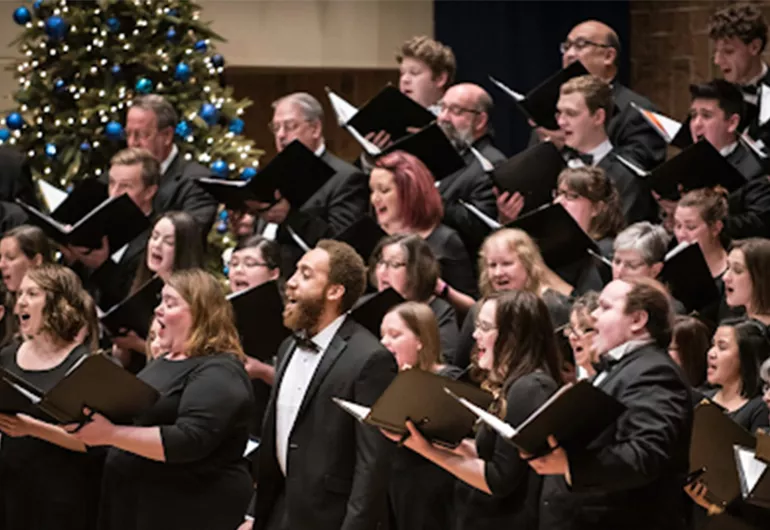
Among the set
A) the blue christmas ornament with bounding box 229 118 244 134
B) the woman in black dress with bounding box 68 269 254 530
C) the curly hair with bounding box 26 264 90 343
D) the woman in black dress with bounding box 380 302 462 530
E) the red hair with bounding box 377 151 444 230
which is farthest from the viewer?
the blue christmas ornament with bounding box 229 118 244 134

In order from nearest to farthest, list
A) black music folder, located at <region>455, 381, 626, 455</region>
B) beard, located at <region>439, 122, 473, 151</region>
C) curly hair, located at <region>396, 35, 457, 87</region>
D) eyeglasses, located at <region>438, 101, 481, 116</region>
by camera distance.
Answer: black music folder, located at <region>455, 381, 626, 455</region> < beard, located at <region>439, 122, 473, 151</region> < eyeglasses, located at <region>438, 101, 481, 116</region> < curly hair, located at <region>396, 35, 457, 87</region>

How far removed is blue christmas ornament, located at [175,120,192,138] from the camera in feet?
26.6

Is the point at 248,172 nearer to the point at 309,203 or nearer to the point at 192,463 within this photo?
the point at 309,203

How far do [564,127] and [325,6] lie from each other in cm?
382

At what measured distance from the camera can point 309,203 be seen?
6.68 metres

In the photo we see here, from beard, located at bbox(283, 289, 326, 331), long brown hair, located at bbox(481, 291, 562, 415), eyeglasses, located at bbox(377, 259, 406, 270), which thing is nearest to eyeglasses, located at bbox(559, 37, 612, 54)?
eyeglasses, located at bbox(377, 259, 406, 270)

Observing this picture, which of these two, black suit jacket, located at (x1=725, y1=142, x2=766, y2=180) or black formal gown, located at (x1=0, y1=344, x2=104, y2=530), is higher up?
black suit jacket, located at (x1=725, y1=142, x2=766, y2=180)

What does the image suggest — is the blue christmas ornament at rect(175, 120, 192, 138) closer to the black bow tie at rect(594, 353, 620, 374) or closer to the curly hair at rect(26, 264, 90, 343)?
the curly hair at rect(26, 264, 90, 343)

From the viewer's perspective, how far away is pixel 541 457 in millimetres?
4055

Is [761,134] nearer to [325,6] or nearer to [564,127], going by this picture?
[564,127]

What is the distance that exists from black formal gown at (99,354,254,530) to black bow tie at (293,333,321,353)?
7.8 inches

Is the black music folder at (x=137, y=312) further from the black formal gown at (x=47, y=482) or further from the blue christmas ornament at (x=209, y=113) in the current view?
the blue christmas ornament at (x=209, y=113)

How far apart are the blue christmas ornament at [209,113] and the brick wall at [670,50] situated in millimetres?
2737

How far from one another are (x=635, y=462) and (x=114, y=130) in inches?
181
